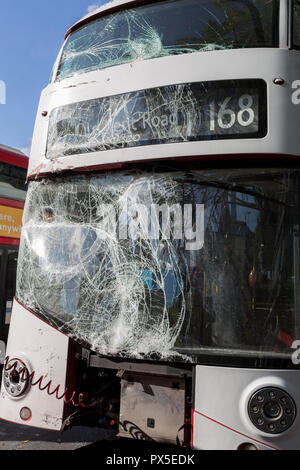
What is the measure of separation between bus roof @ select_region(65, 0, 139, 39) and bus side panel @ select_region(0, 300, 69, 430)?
2695 millimetres

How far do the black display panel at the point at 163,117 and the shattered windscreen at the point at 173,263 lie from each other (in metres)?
0.25

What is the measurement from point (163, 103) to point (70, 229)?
3.88 feet

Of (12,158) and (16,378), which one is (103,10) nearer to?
(16,378)

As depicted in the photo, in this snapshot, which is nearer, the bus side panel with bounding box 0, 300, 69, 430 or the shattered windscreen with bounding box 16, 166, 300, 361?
the shattered windscreen with bounding box 16, 166, 300, 361

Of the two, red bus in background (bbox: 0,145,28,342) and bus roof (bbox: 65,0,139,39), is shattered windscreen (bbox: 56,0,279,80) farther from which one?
red bus in background (bbox: 0,145,28,342)

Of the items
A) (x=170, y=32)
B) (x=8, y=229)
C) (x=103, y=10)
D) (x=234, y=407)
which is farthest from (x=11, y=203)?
(x=234, y=407)

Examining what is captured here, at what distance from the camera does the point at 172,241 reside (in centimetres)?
309

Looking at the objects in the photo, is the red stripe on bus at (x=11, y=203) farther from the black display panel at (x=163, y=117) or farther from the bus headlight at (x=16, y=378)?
the bus headlight at (x=16, y=378)

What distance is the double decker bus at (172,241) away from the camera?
2.82 m

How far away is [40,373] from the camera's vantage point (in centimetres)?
334

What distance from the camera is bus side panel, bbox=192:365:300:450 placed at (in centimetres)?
266

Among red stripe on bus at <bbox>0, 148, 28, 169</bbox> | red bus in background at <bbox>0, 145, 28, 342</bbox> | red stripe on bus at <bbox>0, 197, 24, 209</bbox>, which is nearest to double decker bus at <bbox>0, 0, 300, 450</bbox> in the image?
red bus in background at <bbox>0, 145, 28, 342</bbox>
